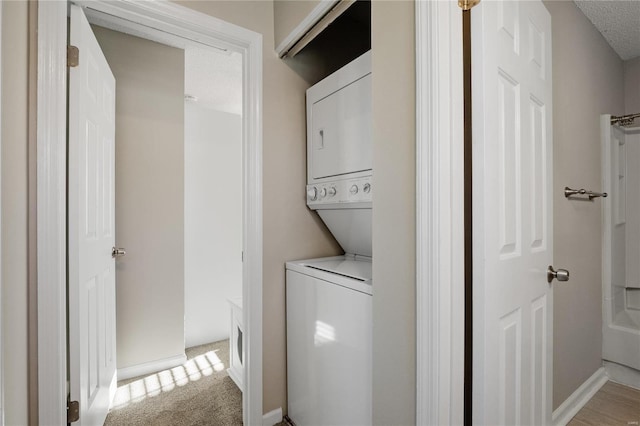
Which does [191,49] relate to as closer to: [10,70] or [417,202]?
[10,70]

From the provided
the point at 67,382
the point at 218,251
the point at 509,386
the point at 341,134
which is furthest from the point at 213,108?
the point at 509,386

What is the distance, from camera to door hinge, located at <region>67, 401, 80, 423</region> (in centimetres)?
127

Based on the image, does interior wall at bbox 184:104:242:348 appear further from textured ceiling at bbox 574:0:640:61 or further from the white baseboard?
textured ceiling at bbox 574:0:640:61

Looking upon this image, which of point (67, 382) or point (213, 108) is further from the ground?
point (213, 108)

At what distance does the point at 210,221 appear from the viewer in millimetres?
3084

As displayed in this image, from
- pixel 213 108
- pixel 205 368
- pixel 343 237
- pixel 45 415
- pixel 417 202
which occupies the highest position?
pixel 213 108

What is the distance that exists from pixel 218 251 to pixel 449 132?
273 cm

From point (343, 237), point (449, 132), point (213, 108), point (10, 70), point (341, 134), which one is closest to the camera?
point (449, 132)

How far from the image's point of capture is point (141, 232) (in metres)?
2.29

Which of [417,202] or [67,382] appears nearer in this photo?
[417,202]

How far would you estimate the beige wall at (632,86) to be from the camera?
86.1 inches

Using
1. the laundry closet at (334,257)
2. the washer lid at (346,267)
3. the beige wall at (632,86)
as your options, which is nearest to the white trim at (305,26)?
the laundry closet at (334,257)

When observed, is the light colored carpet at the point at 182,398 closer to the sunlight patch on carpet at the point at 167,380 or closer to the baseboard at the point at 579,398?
the sunlight patch on carpet at the point at 167,380

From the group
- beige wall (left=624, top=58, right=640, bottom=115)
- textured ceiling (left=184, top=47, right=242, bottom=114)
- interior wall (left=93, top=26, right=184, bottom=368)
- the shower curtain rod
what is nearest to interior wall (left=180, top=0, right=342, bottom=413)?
textured ceiling (left=184, top=47, right=242, bottom=114)
